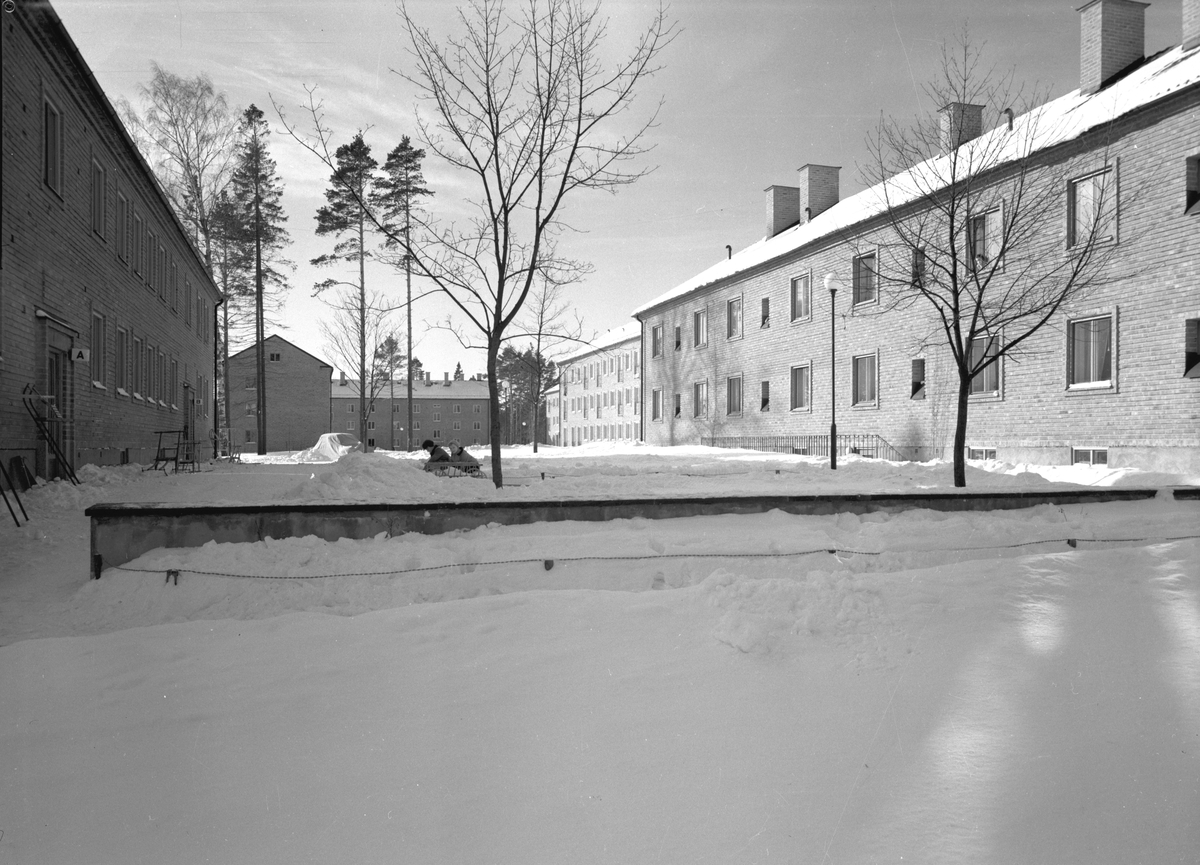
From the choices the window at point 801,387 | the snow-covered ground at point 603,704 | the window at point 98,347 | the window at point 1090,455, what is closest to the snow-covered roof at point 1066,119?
the window at point 801,387

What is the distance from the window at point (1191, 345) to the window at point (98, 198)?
22.1 meters

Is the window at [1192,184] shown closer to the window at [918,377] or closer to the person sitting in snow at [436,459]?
the window at [918,377]

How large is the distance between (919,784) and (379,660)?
123 inches

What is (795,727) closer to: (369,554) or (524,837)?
(524,837)

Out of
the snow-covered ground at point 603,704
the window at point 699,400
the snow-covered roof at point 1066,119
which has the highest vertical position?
the snow-covered roof at point 1066,119

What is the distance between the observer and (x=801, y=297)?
1153 inches

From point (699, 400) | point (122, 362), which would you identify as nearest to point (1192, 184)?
point (699, 400)

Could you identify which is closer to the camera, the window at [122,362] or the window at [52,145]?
the window at [52,145]

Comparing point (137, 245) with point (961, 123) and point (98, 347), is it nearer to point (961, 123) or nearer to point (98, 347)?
point (98, 347)

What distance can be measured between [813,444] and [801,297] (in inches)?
221

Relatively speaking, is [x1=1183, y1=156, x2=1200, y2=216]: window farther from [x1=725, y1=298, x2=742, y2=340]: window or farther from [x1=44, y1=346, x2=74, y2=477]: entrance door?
[x1=44, y1=346, x2=74, y2=477]: entrance door

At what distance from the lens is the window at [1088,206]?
16891 millimetres

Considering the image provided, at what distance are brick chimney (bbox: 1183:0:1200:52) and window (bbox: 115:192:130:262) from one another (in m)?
24.6

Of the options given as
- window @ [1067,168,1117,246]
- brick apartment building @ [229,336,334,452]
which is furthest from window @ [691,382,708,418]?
brick apartment building @ [229,336,334,452]
